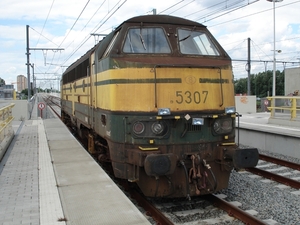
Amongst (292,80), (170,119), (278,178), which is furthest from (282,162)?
(292,80)

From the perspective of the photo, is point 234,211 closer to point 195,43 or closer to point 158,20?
point 195,43

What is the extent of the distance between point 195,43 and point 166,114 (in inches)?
73.2

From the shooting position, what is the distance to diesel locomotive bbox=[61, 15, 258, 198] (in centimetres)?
601

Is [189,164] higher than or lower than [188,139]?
lower

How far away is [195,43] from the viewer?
6.98m

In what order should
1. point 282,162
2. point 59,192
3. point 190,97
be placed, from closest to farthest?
point 59,192
point 190,97
point 282,162

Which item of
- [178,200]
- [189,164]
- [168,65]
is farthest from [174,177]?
[168,65]

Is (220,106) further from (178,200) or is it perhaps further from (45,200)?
(45,200)

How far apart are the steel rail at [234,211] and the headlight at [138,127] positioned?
198 centimetres

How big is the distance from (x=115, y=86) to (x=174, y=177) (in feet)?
6.19

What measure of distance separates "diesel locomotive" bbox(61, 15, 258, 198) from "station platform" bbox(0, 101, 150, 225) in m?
0.72

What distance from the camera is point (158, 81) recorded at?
6.05 metres

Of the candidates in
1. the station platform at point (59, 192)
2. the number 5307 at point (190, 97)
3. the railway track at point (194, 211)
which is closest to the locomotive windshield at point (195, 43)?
the number 5307 at point (190, 97)

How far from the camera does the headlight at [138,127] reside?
6.02m
